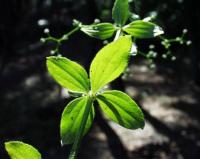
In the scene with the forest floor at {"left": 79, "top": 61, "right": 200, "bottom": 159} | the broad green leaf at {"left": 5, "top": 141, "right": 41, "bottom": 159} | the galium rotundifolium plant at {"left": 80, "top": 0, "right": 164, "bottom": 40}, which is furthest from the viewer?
the forest floor at {"left": 79, "top": 61, "right": 200, "bottom": 159}

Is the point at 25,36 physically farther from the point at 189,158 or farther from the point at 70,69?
the point at 70,69

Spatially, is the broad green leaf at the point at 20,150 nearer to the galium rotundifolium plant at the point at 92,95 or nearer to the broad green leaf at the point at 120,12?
the galium rotundifolium plant at the point at 92,95

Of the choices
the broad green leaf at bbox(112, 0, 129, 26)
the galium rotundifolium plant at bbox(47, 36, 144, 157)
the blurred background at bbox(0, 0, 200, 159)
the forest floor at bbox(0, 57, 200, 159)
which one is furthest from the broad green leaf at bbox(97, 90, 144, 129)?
the forest floor at bbox(0, 57, 200, 159)

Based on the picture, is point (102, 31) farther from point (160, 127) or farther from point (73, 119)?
point (160, 127)

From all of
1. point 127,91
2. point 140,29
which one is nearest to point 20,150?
point 140,29

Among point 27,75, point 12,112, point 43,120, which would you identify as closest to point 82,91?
point 43,120

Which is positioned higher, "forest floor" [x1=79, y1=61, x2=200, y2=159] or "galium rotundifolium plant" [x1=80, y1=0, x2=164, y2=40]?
"galium rotundifolium plant" [x1=80, y1=0, x2=164, y2=40]

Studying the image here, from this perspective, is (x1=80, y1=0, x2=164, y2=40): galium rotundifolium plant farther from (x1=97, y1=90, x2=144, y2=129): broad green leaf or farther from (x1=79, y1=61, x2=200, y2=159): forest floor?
(x1=79, y1=61, x2=200, y2=159): forest floor
